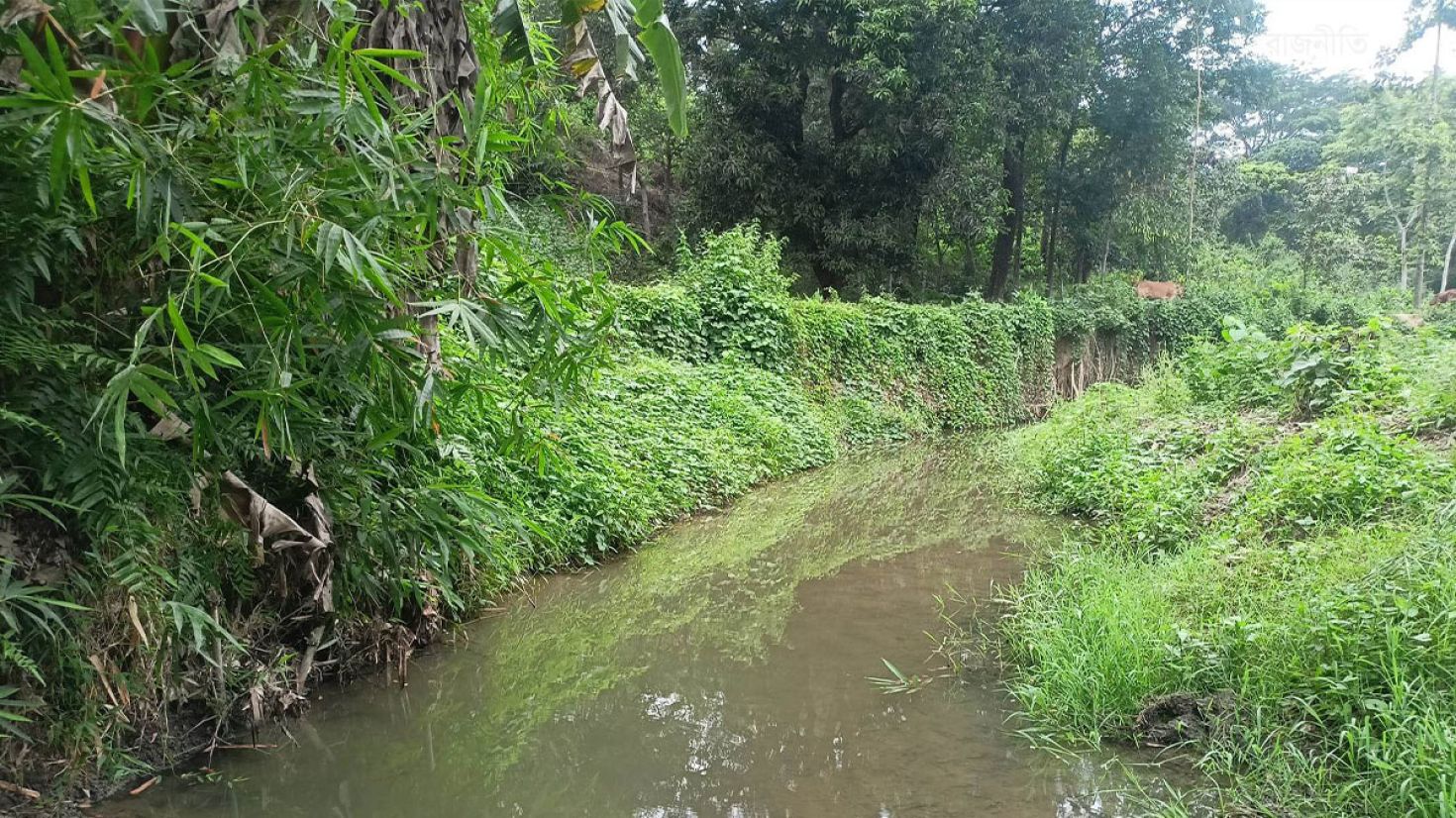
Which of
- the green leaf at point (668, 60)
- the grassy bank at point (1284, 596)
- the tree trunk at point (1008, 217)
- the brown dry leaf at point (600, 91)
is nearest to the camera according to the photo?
the green leaf at point (668, 60)

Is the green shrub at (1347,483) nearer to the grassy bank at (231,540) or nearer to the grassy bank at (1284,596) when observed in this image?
the grassy bank at (1284,596)

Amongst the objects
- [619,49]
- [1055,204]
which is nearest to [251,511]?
[619,49]

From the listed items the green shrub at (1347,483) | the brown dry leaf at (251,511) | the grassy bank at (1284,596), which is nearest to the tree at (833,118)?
the grassy bank at (1284,596)

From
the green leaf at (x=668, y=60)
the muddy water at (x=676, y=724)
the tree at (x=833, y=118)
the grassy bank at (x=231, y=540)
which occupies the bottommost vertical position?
the muddy water at (x=676, y=724)

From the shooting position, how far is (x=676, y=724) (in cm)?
337

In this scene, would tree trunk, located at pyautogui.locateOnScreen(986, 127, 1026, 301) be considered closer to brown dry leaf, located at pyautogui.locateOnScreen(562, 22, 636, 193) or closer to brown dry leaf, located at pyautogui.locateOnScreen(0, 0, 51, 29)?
brown dry leaf, located at pyautogui.locateOnScreen(562, 22, 636, 193)

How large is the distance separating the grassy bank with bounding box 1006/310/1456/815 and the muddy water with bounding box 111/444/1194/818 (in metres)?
0.43

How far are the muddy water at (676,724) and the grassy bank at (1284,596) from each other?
0.43m

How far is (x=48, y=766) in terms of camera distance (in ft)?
7.77

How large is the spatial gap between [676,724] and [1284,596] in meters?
2.53

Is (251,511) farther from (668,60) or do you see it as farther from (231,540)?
(668,60)

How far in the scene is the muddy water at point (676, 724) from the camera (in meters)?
2.77

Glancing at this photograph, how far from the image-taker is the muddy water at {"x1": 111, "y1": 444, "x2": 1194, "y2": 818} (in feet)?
9.07

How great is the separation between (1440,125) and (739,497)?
29.0 m
